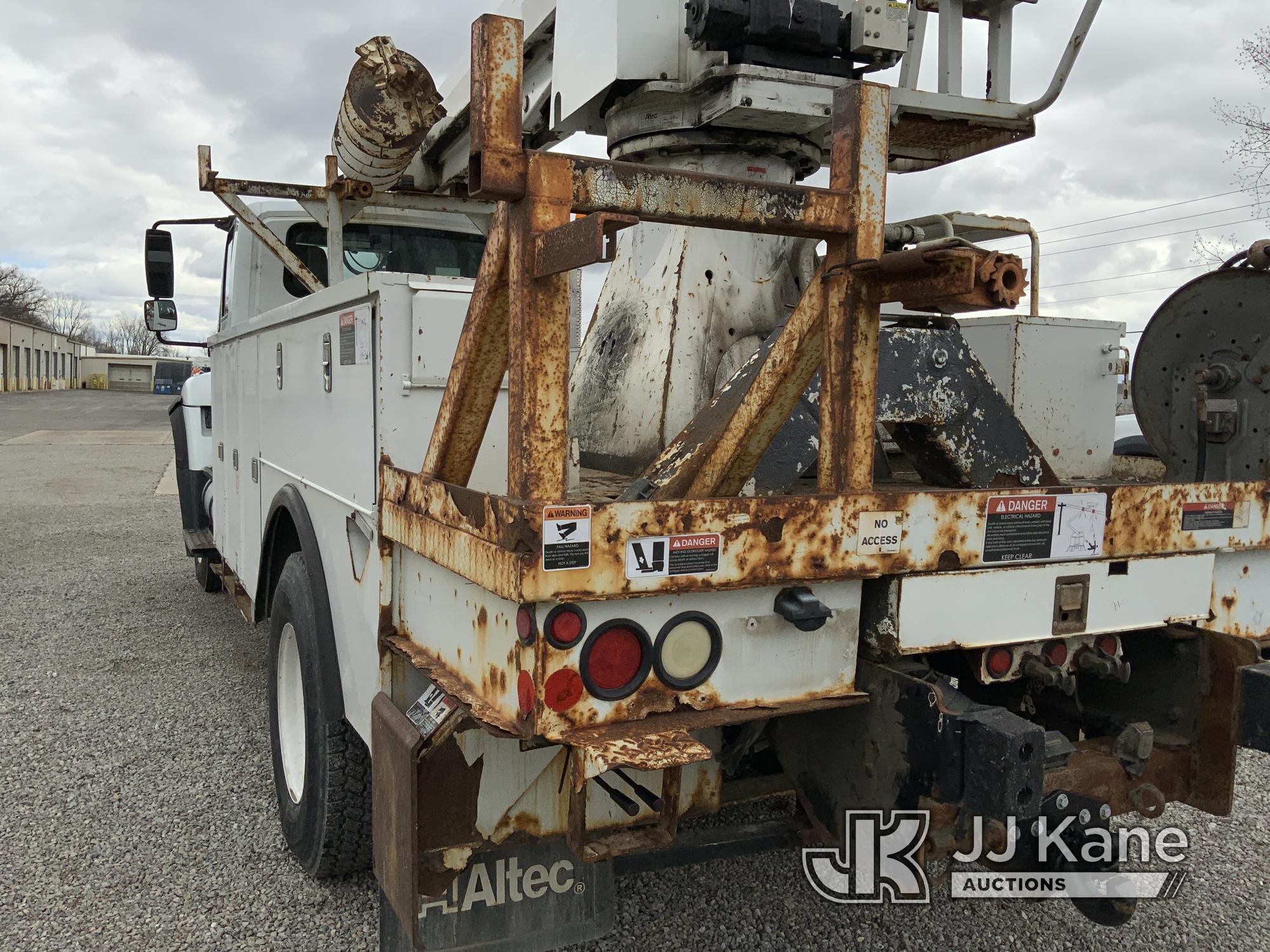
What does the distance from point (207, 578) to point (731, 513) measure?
6.33 metres

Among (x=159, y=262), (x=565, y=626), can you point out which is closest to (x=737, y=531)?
(x=565, y=626)

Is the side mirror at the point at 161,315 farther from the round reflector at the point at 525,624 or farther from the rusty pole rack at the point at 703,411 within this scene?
the round reflector at the point at 525,624

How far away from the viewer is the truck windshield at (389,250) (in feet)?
16.6

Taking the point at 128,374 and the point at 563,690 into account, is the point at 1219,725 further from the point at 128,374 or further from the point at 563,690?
the point at 128,374

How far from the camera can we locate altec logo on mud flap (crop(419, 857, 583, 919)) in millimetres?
2410

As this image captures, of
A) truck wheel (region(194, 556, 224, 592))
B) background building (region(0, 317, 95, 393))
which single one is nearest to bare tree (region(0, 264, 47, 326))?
background building (region(0, 317, 95, 393))

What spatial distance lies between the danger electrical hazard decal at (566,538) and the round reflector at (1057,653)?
125 centimetres

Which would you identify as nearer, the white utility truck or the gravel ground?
the white utility truck

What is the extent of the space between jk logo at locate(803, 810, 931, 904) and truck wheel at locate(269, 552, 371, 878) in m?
1.30

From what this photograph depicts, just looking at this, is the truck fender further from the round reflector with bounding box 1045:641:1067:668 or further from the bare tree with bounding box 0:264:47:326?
the bare tree with bounding box 0:264:47:326

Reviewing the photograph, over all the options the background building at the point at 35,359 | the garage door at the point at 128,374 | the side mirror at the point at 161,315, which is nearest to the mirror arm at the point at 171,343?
the side mirror at the point at 161,315

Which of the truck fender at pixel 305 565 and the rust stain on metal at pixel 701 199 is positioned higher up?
the rust stain on metal at pixel 701 199

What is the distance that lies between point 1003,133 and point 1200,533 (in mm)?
1562

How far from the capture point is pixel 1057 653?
2475 mm
